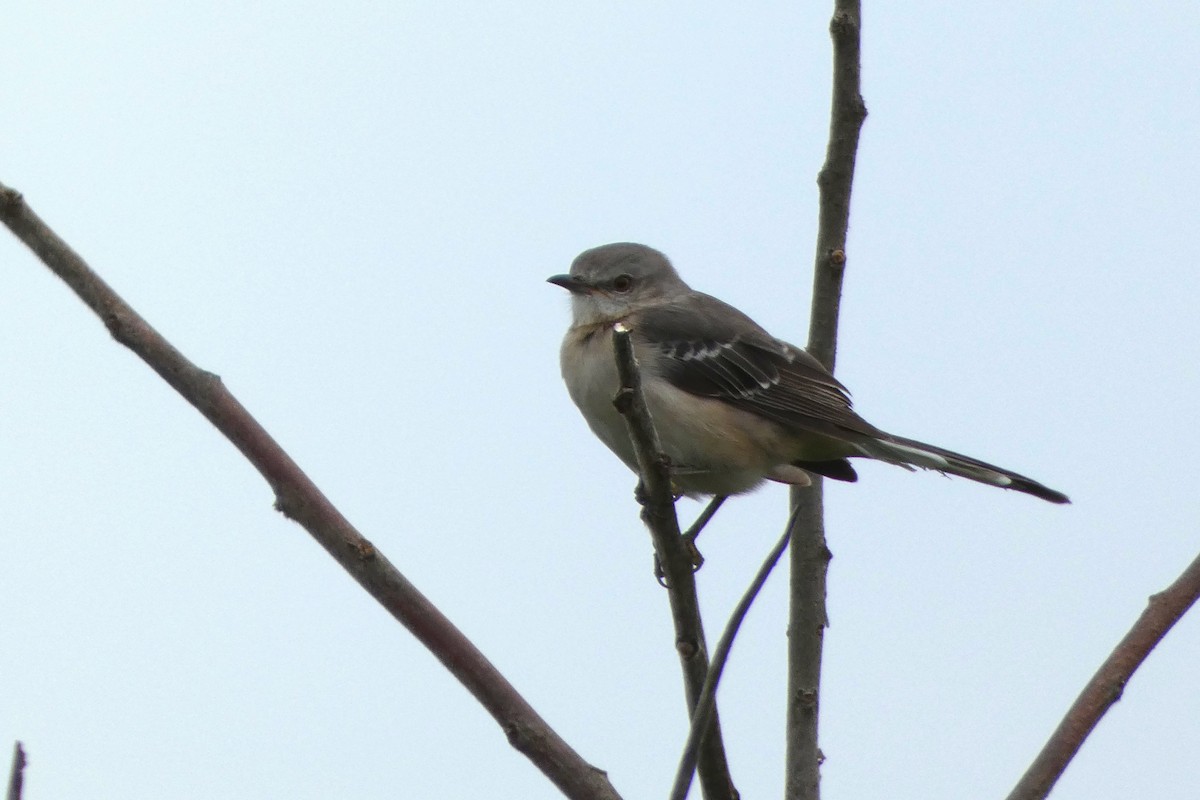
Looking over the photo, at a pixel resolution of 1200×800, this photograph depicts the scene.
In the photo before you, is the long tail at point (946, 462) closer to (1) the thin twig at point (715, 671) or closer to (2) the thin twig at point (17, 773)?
(1) the thin twig at point (715, 671)

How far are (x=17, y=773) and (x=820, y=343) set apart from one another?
11.8 feet

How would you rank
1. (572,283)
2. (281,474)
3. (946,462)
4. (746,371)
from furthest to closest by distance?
(572,283)
(746,371)
(946,462)
(281,474)

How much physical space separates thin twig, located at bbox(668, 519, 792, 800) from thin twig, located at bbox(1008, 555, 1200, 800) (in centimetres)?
101

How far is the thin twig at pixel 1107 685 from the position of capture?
3.38 m

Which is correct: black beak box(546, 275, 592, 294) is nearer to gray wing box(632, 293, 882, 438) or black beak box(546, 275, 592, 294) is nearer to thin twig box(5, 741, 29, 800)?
gray wing box(632, 293, 882, 438)

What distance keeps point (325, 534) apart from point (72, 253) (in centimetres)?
77

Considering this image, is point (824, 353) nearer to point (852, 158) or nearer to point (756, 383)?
point (852, 158)

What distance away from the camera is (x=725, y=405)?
6777 millimetres

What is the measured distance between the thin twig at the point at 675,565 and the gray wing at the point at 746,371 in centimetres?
313

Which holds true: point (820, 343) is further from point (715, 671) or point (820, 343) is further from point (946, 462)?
point (715, 671)

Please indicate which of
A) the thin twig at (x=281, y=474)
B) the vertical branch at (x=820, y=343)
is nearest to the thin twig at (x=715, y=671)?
the thin twig at (x=281, y=474)

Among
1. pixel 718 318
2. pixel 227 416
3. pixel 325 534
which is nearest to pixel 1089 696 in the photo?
pixel 325 534

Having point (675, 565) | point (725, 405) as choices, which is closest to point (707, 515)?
point (725, 405)

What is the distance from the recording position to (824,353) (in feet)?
17.3
